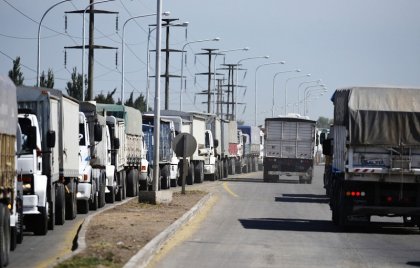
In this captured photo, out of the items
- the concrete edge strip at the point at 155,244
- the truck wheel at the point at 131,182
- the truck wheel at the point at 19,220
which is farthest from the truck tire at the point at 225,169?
the truck wheel at the point at 19,220

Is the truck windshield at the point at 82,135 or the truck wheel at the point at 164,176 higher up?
the truck windshield at the point at 82,135

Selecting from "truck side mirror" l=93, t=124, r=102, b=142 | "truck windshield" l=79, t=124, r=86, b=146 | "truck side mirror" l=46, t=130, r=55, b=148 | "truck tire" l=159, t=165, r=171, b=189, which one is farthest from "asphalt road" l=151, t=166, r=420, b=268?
"truck tire" l=159, t=165, r=171, b=189

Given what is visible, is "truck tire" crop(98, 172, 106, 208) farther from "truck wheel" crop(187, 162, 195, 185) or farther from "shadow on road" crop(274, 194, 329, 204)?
"truck wheel" crop(187, 162, 195, 185)

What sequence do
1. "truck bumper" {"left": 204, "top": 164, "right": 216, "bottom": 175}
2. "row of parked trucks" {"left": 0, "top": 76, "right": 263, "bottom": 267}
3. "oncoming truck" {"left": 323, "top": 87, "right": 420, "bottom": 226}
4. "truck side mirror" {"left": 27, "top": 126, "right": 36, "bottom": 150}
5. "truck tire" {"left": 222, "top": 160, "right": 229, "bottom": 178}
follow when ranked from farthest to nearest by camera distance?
"truck tire" {"left": 222, "top": 160, "right": 229, "bottom": 178}
"truck bumper" {"left": 204, "top": 164, "right": 216, "bottom": 175}
"oncoming truck" {"left": 323, "top": 87, "right": 420, "bottom": 226}
"truck side mirror" {"left": 27, "top": 126, "right": 36, "bottom": 150}
"row of parked trucks" {"left": 0, "top": 76, "right": 263, "bottom": 267}

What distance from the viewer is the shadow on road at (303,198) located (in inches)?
1703

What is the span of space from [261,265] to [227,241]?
184 inches

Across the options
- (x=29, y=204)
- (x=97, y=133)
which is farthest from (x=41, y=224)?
(x=97, y=133)

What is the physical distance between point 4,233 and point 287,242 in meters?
7.59

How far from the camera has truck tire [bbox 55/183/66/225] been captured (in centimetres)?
2689

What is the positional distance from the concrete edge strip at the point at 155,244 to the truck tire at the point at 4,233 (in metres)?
1.69

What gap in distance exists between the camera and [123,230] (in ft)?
78.2

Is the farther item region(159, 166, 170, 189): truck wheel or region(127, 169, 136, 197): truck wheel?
region(159, 166, 170, 189): truck wheel

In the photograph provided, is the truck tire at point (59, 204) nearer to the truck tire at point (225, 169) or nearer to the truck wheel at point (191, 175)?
the truck wheel at point (191, 175)

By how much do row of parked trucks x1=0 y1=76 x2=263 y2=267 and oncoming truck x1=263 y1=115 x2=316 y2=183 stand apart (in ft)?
34.8
